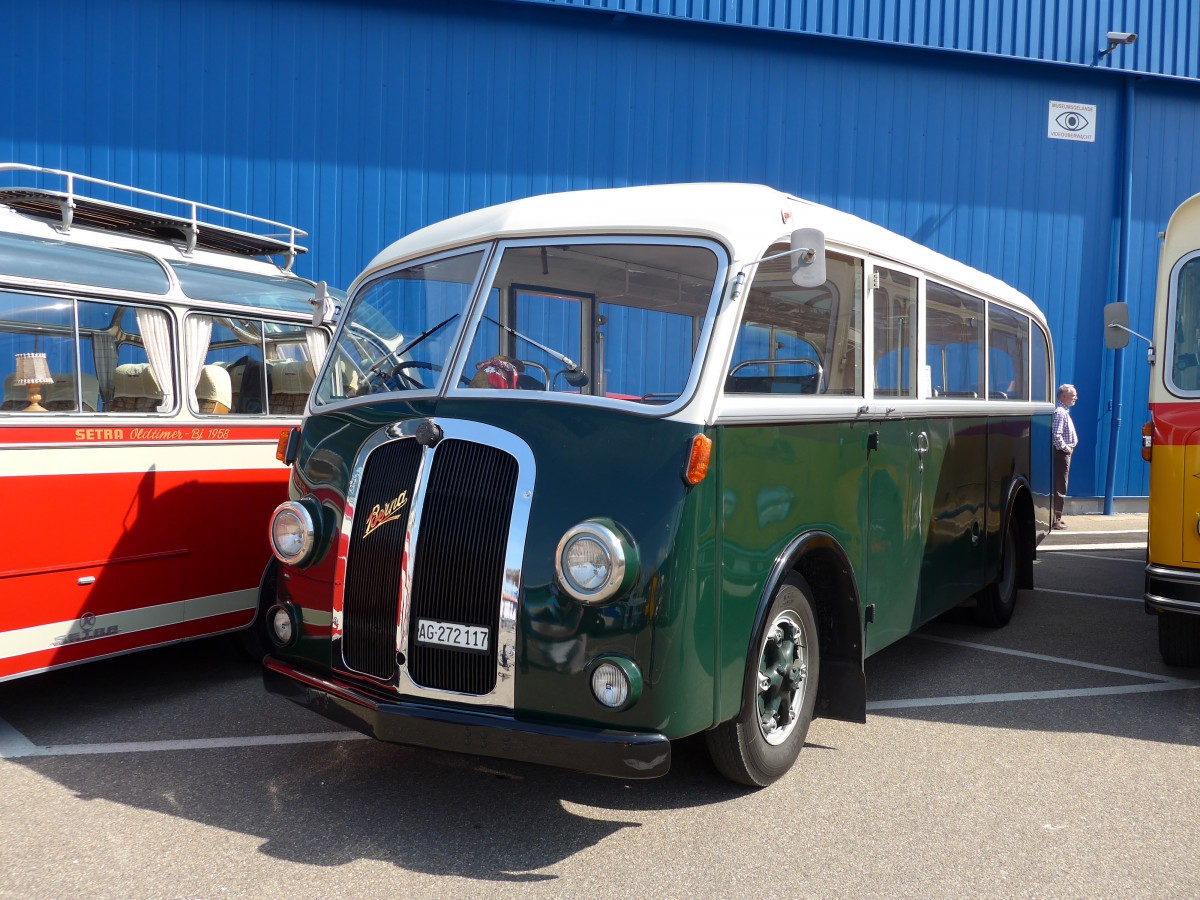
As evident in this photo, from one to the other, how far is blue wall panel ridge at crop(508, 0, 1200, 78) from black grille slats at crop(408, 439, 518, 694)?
944 centimetres

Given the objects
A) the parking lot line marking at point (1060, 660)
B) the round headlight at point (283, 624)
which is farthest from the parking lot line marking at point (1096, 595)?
the round headlight at point (283, 624)

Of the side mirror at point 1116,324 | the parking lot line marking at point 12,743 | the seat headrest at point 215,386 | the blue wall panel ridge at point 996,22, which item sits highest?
the blue wall panel ridge at point 996,22

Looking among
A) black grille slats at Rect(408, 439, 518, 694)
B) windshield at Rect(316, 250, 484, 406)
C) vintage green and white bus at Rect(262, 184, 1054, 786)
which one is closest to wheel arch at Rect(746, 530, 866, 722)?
vintage green and white bus at Rect(262, 184, 1054, 786)

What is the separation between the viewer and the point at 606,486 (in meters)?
3.61

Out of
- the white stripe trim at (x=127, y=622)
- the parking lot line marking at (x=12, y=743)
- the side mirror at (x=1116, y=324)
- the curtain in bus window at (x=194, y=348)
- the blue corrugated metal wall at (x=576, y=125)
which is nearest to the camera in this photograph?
the parking lot line marking at (x=12, y=743)

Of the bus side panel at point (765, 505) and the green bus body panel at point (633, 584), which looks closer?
the green bus body panel at point (633, 584)

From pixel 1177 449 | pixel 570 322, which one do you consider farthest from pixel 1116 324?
pixel 570 322

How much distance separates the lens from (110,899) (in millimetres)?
3275

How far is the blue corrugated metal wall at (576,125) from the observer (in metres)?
10.7

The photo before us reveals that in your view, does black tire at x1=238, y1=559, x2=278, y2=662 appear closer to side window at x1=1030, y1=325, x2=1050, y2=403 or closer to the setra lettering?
the setra lettering

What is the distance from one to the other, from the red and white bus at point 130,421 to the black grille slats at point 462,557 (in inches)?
82.0

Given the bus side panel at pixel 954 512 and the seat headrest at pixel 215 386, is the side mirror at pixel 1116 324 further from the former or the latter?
the seat headrest at pixel 215 386

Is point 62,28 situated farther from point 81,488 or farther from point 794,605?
point 794,605

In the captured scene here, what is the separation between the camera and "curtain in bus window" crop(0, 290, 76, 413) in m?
4.95
